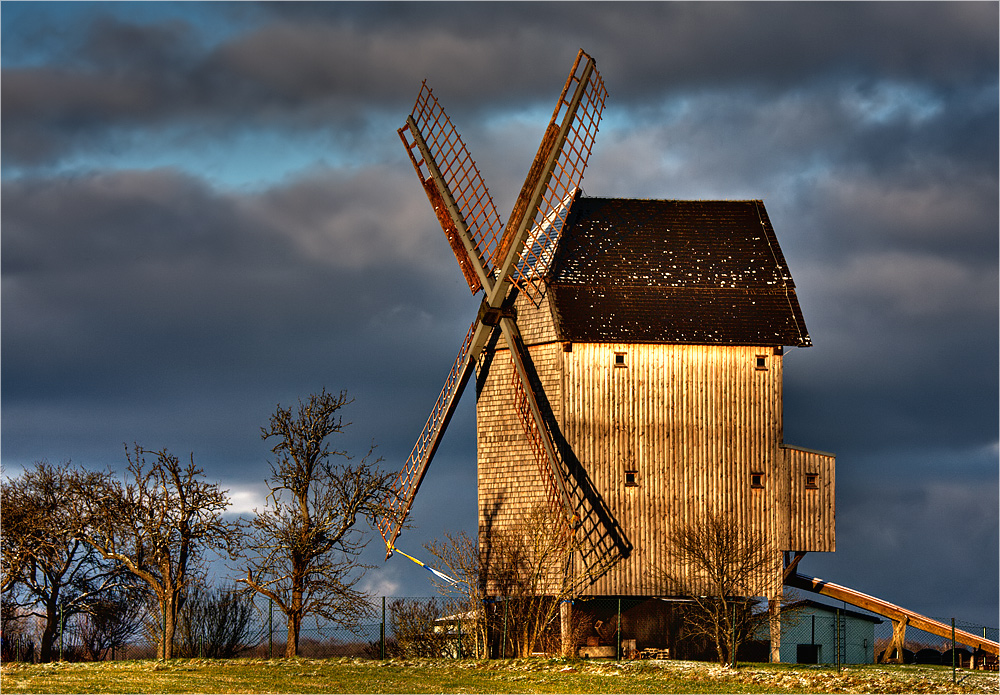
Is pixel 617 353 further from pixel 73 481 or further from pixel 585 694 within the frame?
pixel 73 481

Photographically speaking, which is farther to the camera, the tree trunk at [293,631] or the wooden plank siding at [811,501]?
the wooden plank siding at [811,501]

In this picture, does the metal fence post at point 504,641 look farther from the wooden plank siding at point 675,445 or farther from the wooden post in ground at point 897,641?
the wooden post in ground at point 897,641

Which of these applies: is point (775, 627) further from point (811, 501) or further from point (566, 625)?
point (566, 625)

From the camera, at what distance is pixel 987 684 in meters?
30.7

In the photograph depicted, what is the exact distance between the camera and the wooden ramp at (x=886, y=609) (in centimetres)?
4043

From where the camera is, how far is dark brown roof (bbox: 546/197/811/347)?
3862cm

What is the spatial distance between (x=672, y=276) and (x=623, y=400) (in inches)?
158

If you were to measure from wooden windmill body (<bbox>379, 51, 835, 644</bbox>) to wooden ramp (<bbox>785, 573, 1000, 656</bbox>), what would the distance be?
2898 millimetres

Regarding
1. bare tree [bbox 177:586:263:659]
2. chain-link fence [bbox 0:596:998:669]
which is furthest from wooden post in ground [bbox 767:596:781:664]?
bare tree [bbox 177:586:263:659]

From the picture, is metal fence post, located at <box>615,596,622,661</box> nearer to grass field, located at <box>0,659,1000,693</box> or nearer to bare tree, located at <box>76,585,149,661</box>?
grass field, located at <box>0,659,1000,693</box>

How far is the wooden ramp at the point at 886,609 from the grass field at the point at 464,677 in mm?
6025

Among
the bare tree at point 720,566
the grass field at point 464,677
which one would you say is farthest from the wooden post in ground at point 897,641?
the grass field at point 464,677

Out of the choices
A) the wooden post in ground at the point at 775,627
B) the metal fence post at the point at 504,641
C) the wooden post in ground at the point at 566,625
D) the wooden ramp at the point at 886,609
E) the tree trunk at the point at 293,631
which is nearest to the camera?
the tree trunk at the point at 293,631

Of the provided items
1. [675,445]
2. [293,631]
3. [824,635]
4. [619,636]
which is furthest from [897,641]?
Result: [293,631]
